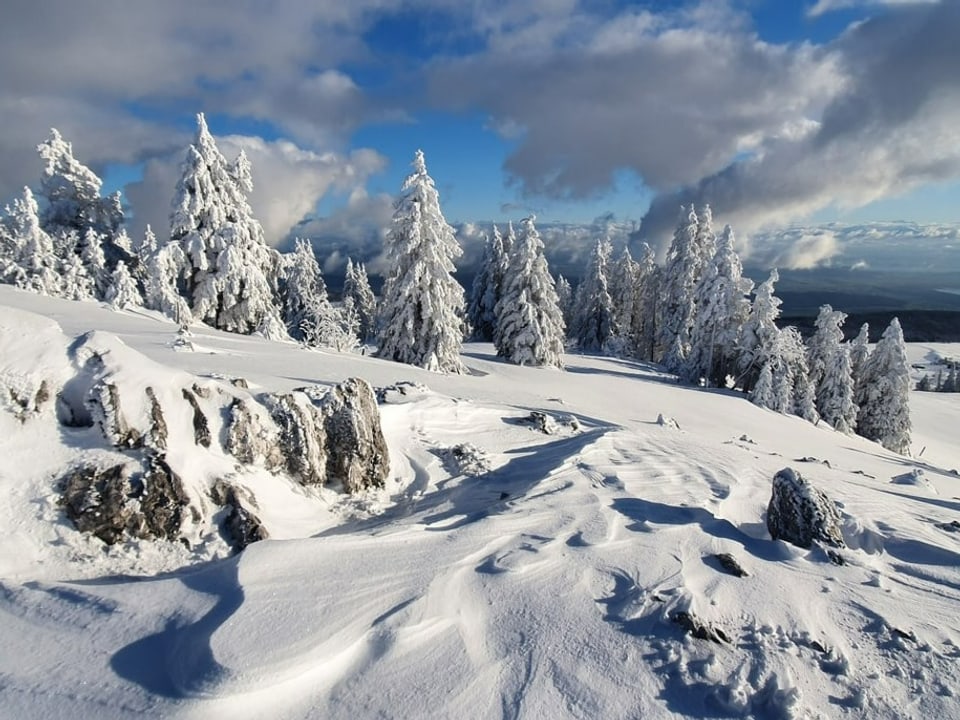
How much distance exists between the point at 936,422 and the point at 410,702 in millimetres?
56967

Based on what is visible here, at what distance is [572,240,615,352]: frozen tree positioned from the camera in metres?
48.5

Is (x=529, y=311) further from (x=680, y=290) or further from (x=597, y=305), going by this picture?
(x=597, y=305)

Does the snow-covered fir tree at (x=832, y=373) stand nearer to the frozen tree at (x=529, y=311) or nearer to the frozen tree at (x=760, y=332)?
the frozen tree at (x=760, y=332)

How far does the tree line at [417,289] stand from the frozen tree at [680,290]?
138 mm

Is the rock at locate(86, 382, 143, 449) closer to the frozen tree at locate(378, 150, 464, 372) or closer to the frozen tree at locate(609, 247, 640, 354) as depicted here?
the frozen tree at locate(378, 150, 464, 372)

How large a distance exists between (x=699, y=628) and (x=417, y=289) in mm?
18694

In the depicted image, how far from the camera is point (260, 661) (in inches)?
147

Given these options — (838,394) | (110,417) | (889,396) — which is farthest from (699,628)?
(889,396)

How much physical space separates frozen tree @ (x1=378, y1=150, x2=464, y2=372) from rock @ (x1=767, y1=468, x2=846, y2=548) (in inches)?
597

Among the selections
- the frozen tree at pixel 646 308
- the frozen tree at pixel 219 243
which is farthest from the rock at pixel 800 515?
the frozen tree at pixel 646 308

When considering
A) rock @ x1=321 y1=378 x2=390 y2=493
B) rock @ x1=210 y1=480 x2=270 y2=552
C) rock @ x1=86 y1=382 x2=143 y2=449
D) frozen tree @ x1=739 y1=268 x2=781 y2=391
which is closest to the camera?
rock @ x1=86 y1=382 x2=143 y2=449

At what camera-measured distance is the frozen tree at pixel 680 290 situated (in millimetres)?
38031

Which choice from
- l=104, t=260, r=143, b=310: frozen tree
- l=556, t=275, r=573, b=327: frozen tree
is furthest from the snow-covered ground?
l=556, t=275, r=573, b=327: frozen tree

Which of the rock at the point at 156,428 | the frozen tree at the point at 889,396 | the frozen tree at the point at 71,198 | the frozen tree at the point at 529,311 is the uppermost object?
the frozen tree at the point at 71,198
